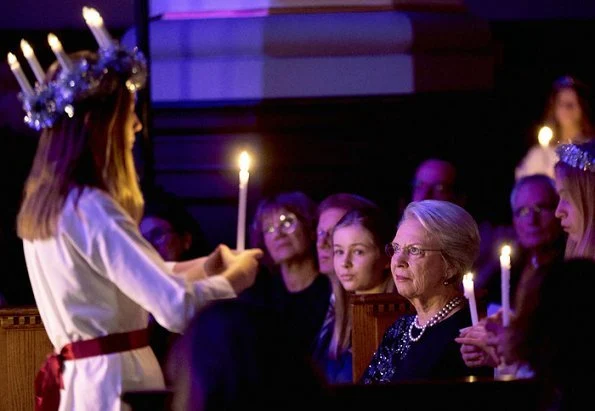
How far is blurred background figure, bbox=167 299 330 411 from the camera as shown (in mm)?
2838

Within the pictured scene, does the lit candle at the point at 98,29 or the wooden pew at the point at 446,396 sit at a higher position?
the lit candle at the point at 98,29

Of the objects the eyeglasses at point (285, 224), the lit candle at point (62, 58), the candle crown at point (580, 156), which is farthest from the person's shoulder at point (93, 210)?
the eyeglasses at point (285, 224)

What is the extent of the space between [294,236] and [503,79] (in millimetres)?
2320

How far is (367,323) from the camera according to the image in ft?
17.4

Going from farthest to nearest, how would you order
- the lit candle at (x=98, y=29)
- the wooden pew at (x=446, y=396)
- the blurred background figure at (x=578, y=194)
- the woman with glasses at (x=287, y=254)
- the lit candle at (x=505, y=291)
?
the woman with glasses at (x=287, y=254) → the blurred background figure at (x=578, y=194) → the lit candle at (x=98, y=29) → the lit candle at (x=505, y=291) → the wooden pew at (x=446, y=396)

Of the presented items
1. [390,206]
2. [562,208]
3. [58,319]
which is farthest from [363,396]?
[390,206]

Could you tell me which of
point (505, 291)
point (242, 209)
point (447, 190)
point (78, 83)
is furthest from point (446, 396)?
point (447, 190)

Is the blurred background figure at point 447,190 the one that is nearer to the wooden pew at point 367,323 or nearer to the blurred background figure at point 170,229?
the blurred background figure at point 170,229

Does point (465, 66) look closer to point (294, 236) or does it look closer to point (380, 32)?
point (380, 32)

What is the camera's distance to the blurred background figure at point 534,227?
21.1 feet

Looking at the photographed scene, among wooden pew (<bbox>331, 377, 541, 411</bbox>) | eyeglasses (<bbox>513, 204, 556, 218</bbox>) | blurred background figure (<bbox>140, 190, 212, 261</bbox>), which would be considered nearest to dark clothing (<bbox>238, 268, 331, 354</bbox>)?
blurred background figure (<bbox>140, 190, 212, 261</bbox>)

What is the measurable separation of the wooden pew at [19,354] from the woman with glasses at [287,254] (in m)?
1.22

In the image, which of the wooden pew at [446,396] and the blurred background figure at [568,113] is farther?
the blurred background figure at [568,113]

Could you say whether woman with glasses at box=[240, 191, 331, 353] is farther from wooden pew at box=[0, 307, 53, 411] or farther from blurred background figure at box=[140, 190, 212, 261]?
wooden pew at box=[0, 307, 53, 411]
